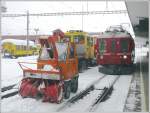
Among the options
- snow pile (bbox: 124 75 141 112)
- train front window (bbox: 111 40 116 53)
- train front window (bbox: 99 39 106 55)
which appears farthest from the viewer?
train front window (bbox: 99 39 106 55)

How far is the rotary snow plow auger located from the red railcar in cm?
904

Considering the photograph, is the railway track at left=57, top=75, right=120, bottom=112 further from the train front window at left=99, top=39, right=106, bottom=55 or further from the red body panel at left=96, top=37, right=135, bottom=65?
the train front window at left=99, top=39, right=106, bottom=55

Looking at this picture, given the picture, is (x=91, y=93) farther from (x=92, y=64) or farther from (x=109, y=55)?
(x=92, y=64)

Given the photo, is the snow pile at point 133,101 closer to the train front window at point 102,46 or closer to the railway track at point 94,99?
the railway track at point 94,99

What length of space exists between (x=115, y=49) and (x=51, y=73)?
35.3ft

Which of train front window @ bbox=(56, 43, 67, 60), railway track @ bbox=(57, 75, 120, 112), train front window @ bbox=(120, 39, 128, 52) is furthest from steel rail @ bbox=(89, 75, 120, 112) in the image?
train front window @ bbox=(120, 39, 128, 52)

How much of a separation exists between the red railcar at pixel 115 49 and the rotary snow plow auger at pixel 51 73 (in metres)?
9.04

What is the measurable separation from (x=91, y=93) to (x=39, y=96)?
2579 mm

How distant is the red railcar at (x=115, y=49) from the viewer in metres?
20.6

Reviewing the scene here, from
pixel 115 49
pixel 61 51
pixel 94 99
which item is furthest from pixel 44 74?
pixel 115 49

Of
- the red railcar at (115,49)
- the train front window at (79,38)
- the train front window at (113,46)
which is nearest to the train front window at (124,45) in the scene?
the red railcar at (115,49)

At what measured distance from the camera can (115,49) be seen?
2088cm

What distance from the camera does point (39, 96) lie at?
37.7 feet

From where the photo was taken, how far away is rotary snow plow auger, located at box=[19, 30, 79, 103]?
10727 mm
